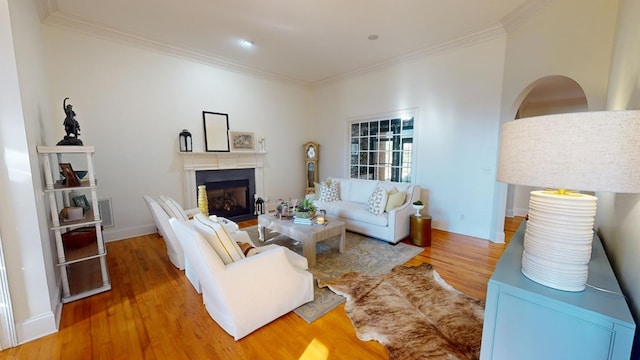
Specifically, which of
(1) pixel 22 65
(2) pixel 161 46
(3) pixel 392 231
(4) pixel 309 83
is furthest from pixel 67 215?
(4) pixel 309 83

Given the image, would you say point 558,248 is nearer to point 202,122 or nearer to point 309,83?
point 202,122

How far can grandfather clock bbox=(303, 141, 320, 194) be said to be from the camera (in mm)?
6117

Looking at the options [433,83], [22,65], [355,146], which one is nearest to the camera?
[22,65]

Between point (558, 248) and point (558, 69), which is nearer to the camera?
point (558, 248)

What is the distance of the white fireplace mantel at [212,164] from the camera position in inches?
170

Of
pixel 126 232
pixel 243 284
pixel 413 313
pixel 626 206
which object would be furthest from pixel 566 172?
pixel 126 232

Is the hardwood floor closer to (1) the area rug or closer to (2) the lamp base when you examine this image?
(1) the area rug

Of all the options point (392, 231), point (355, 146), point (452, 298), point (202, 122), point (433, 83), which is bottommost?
point (452, 298)

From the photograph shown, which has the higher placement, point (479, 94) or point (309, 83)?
point (309, 83)

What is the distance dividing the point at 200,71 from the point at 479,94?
4.69m

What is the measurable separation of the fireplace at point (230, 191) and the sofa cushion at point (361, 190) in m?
2.13

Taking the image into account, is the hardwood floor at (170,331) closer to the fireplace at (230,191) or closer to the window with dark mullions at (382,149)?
the fireplace at (230,191)

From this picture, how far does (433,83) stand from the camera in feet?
13.8

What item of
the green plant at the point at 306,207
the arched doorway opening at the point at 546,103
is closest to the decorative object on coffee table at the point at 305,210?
the green plant at the point at 306,207
